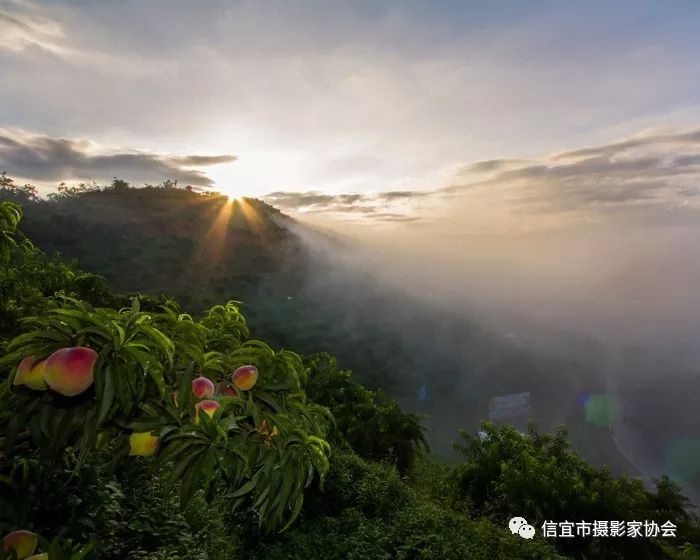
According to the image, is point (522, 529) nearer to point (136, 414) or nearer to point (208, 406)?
point (208, 406)

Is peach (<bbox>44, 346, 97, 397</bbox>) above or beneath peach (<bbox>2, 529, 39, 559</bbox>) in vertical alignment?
above

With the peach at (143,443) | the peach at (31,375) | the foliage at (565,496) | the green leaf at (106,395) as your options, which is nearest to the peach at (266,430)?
the peach at (143,443)

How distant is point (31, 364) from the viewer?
1301 millimetres

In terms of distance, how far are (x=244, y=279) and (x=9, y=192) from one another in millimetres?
32172

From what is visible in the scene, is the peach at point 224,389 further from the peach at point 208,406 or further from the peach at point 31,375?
the peach at point 31,375

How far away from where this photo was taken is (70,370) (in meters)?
Answer: 1.25

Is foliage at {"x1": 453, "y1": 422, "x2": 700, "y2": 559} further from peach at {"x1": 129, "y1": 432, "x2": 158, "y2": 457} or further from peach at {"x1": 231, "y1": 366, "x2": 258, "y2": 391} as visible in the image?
peach at {"x1": 129, "y1": 432, "x2": 158, "y2": 457}

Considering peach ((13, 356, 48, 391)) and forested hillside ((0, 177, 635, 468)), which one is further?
forested hillside ((0, 177, 635, 468))

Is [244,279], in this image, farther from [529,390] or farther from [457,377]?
[529,390]

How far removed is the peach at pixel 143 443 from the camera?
1359mm

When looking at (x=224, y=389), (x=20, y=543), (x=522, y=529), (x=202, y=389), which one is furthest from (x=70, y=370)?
(x=522, y=529)

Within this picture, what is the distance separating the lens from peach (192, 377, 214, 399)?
1526 mm

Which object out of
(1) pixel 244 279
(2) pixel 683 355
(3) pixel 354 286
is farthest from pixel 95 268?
(2) pixel 683 355

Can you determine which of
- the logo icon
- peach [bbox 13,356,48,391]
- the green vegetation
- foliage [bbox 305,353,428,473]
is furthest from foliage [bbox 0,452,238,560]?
foliage [bbox 305,353,428,473]
